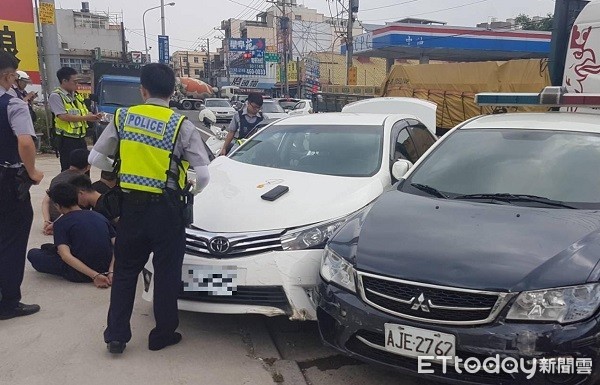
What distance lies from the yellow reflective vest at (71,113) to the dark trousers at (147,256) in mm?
3584

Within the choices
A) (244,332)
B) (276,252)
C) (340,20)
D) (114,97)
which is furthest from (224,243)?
(340,20)

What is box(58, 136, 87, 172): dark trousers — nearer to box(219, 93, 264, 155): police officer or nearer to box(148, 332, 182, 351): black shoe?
box(219, 93, 264, 155): police officer

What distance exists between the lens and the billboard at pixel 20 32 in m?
10.4

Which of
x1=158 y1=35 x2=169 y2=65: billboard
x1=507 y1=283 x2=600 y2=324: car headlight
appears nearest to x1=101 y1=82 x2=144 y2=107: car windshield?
x1=507 y1=283 x2=600 y2=324: car headlight

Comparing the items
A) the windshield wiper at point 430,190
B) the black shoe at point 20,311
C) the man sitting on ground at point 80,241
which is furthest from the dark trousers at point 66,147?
the windshield wiper at point 430,190

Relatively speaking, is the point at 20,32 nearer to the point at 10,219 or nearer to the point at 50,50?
the point at 50,50

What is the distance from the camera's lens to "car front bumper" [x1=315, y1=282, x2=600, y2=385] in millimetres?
2262

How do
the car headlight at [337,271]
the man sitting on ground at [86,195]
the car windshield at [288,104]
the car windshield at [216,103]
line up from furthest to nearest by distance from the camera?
the car windshield at [216,103]
the car windshield at [288,104]
the man sitting on ground at [86,195]
the car headlight at [337,271]

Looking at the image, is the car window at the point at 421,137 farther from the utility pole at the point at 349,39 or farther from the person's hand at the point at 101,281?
the utility pole at the point at 349,39

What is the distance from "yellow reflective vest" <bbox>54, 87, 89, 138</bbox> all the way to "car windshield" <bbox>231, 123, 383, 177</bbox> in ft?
8.09

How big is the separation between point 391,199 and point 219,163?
6.17 ft

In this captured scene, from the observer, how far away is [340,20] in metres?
30.1

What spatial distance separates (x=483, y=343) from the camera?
2.35 m

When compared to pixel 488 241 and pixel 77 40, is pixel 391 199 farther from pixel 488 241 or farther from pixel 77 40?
pixel 77 40
